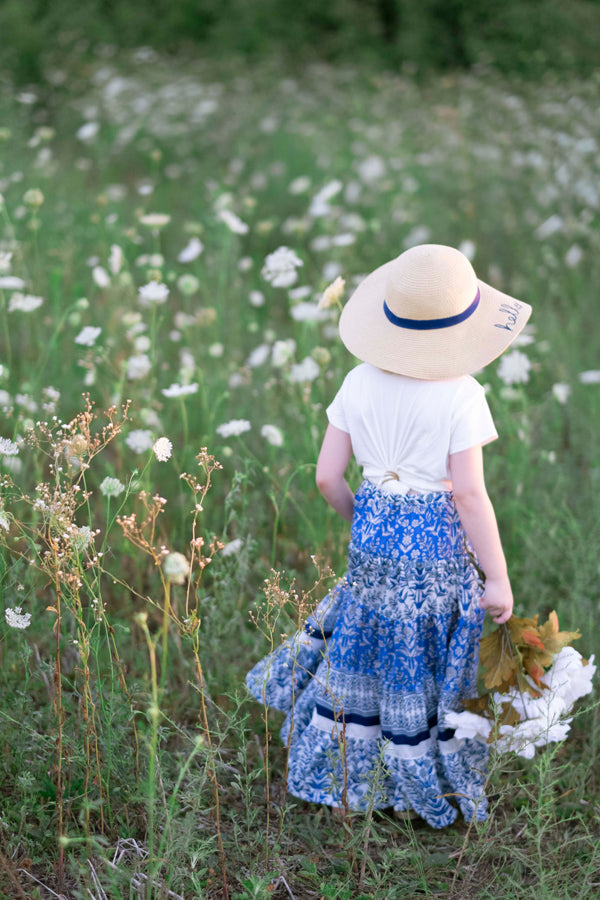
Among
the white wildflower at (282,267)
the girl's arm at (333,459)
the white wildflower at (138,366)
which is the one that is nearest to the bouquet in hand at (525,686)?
the girl's arm at (333,459)

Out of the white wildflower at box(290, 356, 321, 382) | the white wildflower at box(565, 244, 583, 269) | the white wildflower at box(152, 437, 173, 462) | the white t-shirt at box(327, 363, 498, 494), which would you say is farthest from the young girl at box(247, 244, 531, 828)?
the white wildflower at box(565, 244, 583, 269)

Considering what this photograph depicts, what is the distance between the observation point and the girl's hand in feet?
5.64

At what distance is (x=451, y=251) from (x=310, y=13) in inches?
416

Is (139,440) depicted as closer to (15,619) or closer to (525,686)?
(15,619)

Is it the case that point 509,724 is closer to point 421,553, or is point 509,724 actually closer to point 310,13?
point 421,553

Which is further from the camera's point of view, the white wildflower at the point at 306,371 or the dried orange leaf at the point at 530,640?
the white wildflower at the point at 306,371

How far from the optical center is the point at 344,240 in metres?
2.99

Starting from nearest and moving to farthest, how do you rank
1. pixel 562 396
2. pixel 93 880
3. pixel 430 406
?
pixel 93 880 < pixel 430 406 < pixel 562 396

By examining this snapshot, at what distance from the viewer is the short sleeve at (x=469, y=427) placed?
65.1 inches

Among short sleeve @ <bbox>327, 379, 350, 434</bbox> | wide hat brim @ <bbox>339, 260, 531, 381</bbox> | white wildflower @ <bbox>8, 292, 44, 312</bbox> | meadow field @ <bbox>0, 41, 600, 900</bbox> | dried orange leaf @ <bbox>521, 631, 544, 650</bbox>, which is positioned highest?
wide hat brim @ <bbox>339, 260, 531, 381</bbox>

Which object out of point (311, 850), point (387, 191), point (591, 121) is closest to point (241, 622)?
point (311, 850)

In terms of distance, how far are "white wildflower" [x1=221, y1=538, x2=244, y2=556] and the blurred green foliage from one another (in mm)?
7582

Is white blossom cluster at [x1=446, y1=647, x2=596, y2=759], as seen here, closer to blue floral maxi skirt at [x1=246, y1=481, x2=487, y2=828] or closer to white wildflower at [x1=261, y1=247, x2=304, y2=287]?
blue floral maxi skirt at [x1=246, y1=481, x2=487, y2=828]

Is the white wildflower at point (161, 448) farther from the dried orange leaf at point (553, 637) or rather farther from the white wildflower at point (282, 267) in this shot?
the white wildflower at point (282, 267)
